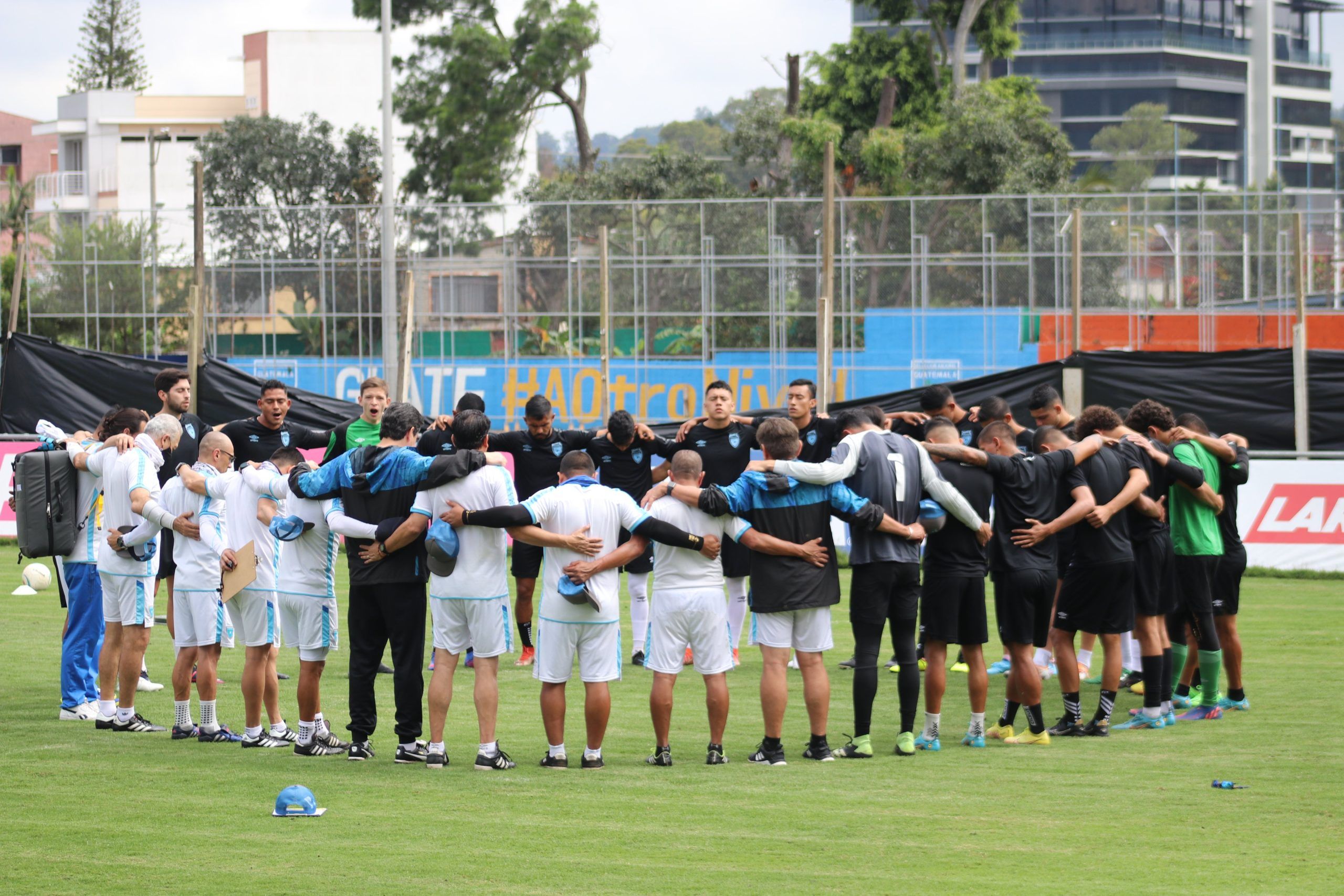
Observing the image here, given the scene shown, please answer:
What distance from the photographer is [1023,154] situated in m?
35.8

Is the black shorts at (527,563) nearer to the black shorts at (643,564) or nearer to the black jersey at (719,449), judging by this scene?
the black shorts at (643,564)

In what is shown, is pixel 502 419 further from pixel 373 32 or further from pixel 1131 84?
pixel 1131 84

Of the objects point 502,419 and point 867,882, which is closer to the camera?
point 867,882

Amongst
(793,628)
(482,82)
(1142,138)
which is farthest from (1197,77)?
(793,628)

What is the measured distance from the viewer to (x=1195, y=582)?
9.27 m

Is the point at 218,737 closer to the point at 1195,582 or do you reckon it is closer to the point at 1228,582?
the point at 1195,582

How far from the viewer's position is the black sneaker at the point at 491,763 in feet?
25.2

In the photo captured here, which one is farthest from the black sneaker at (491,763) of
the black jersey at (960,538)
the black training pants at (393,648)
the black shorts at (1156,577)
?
the black shorts at (1156,577)

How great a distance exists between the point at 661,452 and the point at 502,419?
17835mm

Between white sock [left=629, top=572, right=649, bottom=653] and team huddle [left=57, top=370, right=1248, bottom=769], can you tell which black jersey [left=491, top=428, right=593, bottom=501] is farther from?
team huddle [left=57, top=370, right=1248, bottom=769]

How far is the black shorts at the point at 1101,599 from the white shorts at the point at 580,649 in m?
2.99

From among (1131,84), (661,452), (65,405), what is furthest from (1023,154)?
(1131,84)

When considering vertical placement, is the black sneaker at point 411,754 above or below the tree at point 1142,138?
below

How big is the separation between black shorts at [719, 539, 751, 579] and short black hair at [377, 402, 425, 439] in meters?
3.10
